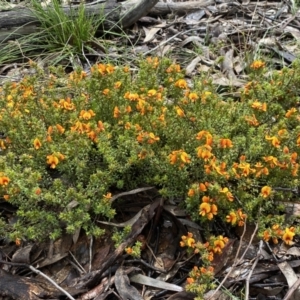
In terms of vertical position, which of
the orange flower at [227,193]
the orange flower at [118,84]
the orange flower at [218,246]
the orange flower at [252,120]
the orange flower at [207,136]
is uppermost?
the orange flower at [118,84]

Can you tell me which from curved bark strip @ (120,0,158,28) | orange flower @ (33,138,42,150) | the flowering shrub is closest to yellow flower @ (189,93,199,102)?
the flowering shrub

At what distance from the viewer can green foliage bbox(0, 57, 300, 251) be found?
209cm

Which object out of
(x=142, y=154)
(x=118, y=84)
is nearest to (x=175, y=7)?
(x=118, y=84)

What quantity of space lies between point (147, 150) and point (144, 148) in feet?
0.05

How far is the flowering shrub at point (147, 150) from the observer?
2088mm

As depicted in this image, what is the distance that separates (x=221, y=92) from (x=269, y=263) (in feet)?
4.56

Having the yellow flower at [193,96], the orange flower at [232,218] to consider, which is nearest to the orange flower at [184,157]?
the orange flower at [232,218]

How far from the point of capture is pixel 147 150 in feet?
7.18

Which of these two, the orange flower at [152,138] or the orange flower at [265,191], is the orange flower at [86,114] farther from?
the orange flower at [265,191]

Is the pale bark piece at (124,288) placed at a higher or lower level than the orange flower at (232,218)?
lower

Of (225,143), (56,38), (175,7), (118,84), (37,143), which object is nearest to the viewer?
(225,143)

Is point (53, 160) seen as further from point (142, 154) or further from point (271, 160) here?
point (271, 160)

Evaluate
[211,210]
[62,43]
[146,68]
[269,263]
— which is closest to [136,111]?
[146,68]

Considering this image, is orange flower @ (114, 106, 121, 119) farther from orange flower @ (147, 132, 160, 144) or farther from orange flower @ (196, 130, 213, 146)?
orange flower @ (196, 130, 213, 146)
